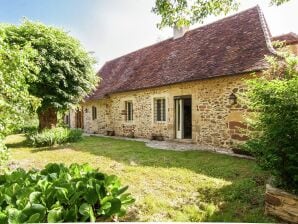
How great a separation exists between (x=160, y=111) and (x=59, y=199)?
11723mm

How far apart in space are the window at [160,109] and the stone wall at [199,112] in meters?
0.24

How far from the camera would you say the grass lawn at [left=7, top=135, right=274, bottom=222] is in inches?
184

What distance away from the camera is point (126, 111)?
58.3 feet

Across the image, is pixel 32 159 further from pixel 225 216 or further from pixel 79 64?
pixel 225 216

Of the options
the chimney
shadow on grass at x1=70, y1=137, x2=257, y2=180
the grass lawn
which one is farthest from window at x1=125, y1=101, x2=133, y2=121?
the grass lawn

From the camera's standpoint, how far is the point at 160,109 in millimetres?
15102

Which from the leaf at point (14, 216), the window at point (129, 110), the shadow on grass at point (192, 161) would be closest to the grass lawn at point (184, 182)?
the shadow on grass at point (192, 161)

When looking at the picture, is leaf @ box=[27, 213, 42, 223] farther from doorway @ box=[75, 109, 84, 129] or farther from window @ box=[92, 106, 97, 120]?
doorway @ box=[75, 109, 84, 129]

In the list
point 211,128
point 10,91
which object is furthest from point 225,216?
point 211,128

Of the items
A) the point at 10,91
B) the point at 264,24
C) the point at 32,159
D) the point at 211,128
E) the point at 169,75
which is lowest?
the point at 32,159

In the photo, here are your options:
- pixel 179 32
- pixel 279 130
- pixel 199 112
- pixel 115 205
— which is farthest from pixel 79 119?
pixel 279 130

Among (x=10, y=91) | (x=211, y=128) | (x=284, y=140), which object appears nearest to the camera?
(x=284, y=140)

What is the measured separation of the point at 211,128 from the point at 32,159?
6.97 metres

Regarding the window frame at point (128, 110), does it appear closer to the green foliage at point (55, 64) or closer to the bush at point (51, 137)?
the green foliage at point (55, 64)
